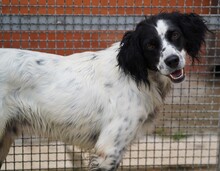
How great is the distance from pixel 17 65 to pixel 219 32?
1979mm

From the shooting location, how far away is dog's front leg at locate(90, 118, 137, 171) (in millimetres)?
2986

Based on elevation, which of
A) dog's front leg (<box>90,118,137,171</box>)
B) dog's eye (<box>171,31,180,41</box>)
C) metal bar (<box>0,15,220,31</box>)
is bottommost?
dog's front leg (<box>90,118,137,171</box>)

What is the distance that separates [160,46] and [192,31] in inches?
13.2

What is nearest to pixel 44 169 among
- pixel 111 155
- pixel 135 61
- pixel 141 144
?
pixel 141 144

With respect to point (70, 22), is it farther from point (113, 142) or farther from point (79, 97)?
point (113, 142)

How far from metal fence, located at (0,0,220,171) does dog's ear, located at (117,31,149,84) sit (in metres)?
0.94

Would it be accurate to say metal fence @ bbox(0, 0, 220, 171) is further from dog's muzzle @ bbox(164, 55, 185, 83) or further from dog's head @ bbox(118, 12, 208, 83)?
dog's muzzle @ bbox(164, 55, 185, 83)

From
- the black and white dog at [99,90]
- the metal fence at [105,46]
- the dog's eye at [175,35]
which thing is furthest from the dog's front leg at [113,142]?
the metal fence at [105,46]

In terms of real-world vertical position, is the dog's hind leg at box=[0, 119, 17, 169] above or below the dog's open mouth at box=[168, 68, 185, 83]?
below

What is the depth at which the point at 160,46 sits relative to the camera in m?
2.85

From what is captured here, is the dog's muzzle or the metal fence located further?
the metal fence

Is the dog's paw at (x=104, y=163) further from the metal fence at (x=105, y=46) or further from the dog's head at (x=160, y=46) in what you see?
the metal fence at (x=105, y=46)

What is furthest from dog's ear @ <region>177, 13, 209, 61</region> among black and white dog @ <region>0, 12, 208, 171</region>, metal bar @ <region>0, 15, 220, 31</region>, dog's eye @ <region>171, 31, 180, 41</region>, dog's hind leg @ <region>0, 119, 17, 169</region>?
dog's hind leg @ <region>0, 119, 17, 169</region>

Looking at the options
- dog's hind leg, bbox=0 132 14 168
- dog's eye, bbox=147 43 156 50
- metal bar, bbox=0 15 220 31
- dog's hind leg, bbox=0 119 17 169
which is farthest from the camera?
metal bar, bbox=0 15 220 31
